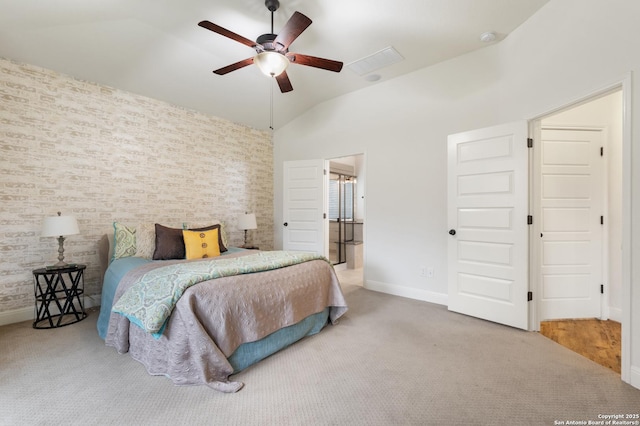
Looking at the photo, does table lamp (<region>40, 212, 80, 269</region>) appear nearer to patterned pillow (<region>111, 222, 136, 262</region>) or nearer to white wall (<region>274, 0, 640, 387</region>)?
patterned pillow (<region>111, 222, 136, 262</region>)

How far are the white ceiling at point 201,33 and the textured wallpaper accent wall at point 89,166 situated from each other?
26 centimetres

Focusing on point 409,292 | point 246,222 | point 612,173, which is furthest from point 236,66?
point 612,173

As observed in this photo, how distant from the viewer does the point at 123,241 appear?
3.13 meters

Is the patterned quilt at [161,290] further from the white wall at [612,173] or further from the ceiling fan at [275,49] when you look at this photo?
the white wall at [612,173]

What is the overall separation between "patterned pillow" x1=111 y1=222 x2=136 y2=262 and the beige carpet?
84cm

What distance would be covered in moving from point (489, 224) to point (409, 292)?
138cm

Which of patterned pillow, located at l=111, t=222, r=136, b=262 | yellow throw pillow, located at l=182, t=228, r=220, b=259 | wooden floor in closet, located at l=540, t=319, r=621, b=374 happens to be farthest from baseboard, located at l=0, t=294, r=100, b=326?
wooden floor in closet, located at l=540, t=319, r=621, b=374

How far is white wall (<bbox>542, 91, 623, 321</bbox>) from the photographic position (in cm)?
292

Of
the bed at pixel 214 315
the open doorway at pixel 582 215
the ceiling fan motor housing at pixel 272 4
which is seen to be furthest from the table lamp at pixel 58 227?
the open doorway at pixel 582 215

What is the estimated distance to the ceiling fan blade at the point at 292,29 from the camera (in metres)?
1.90

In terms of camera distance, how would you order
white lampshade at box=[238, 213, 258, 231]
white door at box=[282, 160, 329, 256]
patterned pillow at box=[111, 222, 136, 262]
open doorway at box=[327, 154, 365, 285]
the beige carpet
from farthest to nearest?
open doorway at box=[327, 154, 365, 285]
white door at box=[282, 160, 329, 256]
white lampshade at box=[238, 213, 258, 231]
patterned pillow at box=[111, 222, 136, 262]
the beige carpet

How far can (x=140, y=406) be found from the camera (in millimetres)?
1631

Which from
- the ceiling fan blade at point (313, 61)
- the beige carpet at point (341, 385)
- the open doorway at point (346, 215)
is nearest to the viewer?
the beige carpet at point (341, 385)

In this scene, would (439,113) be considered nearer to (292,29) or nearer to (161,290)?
(292,29)
